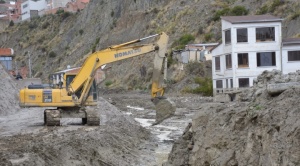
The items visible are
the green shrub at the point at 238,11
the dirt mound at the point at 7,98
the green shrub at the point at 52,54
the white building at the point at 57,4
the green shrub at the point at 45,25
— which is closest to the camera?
the dirt mound at the point at 7,98

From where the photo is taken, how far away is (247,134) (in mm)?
12070

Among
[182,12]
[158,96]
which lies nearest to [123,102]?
[182,12]

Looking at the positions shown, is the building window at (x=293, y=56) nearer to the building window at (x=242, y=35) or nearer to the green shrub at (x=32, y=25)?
the building window at (x=242, y=35)

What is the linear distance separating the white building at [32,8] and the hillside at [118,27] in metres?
7.20

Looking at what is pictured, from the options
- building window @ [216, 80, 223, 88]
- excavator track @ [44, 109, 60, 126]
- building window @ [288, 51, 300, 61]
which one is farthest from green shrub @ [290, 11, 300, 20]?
excavator track @ [44, 109, 60, 126]

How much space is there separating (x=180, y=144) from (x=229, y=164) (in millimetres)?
4401

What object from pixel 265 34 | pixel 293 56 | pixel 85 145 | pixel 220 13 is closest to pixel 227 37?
pixel 265 34

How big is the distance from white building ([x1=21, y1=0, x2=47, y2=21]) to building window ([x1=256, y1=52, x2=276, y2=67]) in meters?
121

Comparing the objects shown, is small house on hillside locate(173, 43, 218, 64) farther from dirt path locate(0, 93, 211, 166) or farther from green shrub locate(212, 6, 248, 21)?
dirt path locate(0, 93, 211, 166)

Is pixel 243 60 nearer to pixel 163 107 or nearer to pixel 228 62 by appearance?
pixel 228 62

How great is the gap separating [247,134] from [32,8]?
15591cm

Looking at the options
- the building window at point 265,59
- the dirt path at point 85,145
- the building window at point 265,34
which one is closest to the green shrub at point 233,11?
the building window at point 265,34

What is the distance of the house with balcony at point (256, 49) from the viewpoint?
4459cm

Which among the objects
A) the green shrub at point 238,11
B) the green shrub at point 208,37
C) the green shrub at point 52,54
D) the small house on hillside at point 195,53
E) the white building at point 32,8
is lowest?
the small house on hillside at point 195,53
